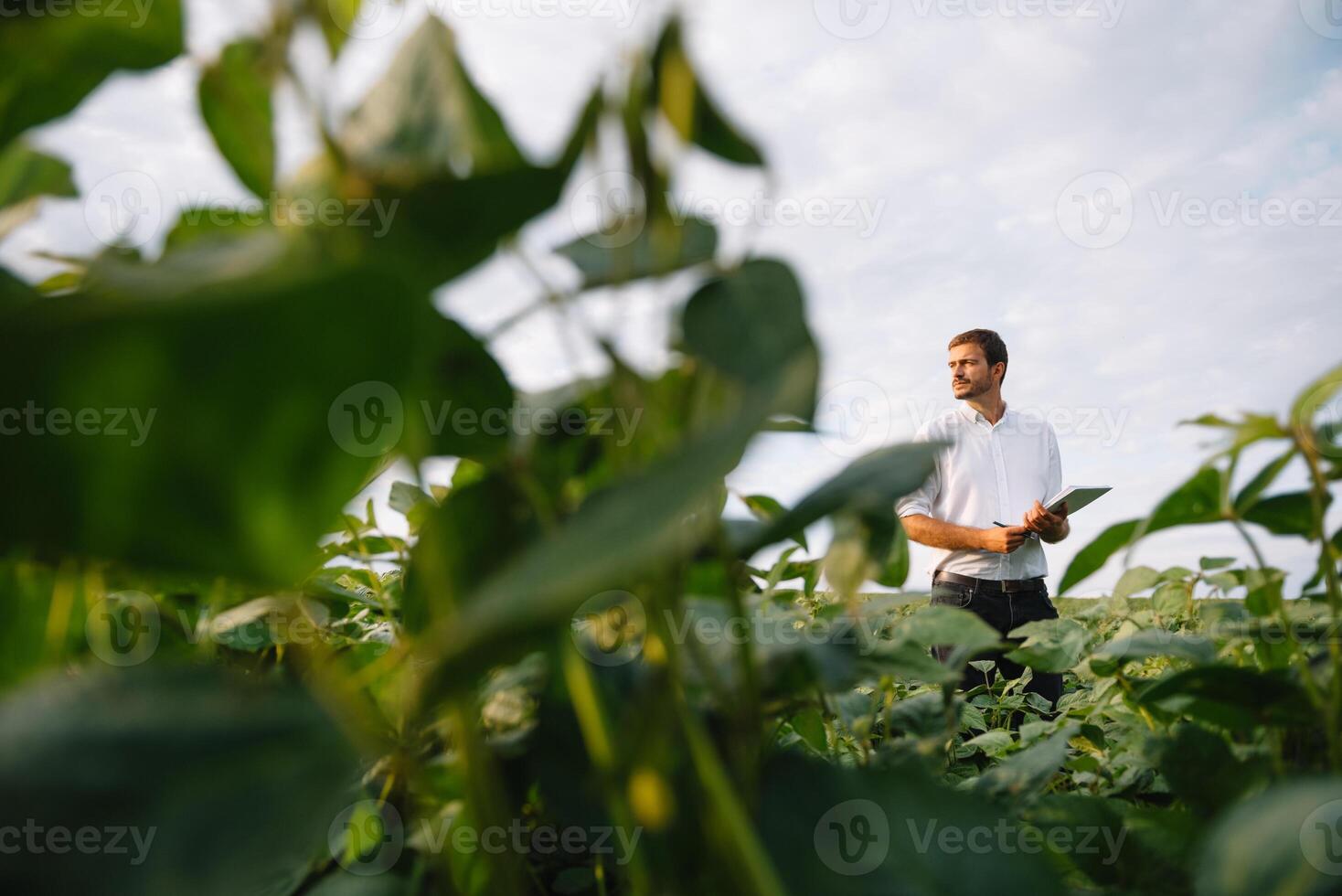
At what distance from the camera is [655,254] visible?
10.6 inches

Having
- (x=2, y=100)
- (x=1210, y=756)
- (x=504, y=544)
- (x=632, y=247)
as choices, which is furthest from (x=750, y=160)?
(x=1210, y=756)

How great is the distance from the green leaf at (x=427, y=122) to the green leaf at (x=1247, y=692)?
0.36m

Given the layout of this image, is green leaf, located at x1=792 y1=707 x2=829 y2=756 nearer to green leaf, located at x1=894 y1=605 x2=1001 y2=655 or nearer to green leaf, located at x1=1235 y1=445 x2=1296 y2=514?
green leaf, located at x1=894 y1=605 x2=1001 y2=655

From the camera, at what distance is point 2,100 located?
30 cm

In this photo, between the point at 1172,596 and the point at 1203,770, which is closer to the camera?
the point at 1203,770

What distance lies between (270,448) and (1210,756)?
1.48ft

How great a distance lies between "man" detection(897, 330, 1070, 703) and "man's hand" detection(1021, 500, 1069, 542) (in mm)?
11

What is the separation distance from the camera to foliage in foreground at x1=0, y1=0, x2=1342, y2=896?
176 mm

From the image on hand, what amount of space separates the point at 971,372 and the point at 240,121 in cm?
324

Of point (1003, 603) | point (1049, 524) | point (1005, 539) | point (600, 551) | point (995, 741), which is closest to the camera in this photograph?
point (600, 551)

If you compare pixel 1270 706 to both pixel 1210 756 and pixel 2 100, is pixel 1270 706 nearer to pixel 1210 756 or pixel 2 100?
pixel 1210 756

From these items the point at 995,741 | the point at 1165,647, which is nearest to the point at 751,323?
the point at 1165,647

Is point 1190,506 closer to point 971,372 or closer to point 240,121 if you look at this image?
point 240,121

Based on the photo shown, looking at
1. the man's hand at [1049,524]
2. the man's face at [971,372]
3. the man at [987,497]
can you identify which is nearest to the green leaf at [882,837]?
the man's hand at [1049,524]
